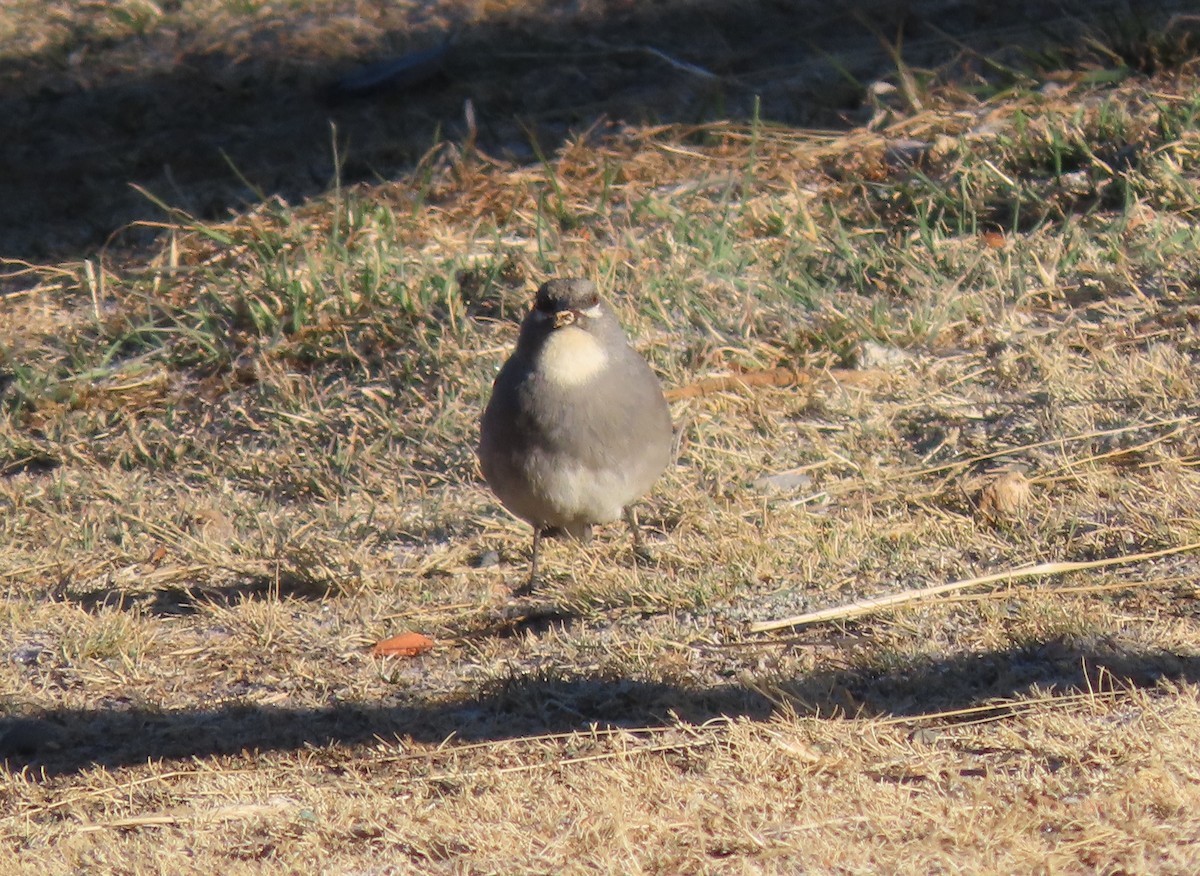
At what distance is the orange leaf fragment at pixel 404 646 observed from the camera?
14.5 ft

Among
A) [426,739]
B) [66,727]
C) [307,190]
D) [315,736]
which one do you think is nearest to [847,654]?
[426,739]

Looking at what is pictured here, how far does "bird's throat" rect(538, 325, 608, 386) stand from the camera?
4.78m

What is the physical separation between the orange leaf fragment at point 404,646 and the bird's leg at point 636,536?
28.3 inches

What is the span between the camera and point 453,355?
6.23 m

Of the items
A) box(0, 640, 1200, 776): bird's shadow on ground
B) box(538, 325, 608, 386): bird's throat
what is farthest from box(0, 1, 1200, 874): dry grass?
box(538, 325, 608, 386): bird's throat

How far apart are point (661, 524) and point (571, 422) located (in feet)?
2.10

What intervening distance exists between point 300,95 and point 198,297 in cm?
263

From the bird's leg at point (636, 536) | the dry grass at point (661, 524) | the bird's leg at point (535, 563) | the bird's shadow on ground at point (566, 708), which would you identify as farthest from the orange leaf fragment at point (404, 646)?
the bird's leg at point (636, 536)

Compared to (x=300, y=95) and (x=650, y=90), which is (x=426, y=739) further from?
(x=300, y=95)

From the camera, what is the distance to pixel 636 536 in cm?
496

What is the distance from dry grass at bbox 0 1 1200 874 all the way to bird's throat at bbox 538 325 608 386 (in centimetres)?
56

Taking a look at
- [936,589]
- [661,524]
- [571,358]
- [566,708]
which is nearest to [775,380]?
[661,524]

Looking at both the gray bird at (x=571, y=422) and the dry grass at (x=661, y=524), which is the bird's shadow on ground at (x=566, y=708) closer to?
the dry grass at (x=661, y=524)

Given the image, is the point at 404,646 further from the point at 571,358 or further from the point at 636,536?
the point at 571,358
